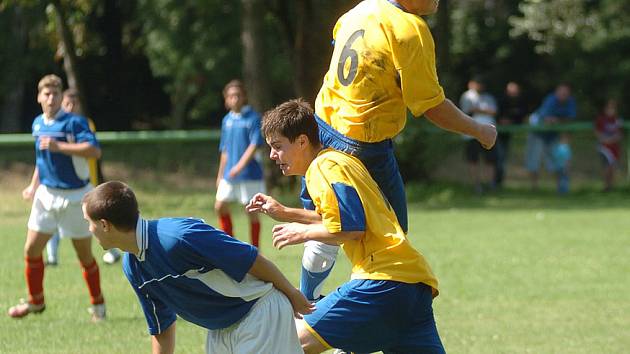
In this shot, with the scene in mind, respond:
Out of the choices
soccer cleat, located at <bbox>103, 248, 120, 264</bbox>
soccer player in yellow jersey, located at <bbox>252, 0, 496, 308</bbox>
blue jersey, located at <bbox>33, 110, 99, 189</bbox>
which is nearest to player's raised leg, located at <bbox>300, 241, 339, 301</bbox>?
soccer player in yellow jersey, located at <bbox>252, 0, 496, 308</bbox>

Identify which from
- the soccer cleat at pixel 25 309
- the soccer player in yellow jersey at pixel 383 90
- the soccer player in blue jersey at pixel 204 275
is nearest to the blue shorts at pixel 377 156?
the soccer player in yellow jersey at pixel 383 90

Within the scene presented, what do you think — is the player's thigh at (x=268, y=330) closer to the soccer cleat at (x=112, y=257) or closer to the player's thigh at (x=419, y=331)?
the player's thigh at (x=419, y=331)

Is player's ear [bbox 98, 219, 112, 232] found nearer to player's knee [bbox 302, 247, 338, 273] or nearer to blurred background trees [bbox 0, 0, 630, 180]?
player's knee [bbox 302, 247, 338, 273]

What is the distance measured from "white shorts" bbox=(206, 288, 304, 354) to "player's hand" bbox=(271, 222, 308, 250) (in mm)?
269

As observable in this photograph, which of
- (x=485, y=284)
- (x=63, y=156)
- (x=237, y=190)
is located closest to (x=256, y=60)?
(x=237, y=190)

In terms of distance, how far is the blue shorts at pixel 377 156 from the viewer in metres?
5.91

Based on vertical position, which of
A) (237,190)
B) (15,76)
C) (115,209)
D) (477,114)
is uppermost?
(115,209)

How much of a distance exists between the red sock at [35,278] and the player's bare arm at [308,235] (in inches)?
177

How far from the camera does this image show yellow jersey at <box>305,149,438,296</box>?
16.4 ft

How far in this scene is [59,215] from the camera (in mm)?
9367

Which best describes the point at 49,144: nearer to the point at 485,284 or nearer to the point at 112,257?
the point at 112,257

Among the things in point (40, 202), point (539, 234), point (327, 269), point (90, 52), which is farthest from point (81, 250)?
point (90, 52)

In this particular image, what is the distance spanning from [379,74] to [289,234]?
119 centimetres

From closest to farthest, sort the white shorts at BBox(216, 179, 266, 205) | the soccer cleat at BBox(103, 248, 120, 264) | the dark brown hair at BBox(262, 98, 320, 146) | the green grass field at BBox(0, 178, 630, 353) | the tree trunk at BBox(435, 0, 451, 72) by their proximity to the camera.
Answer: the dark brown hair at BBox(262, 98, 320, 146)
the green grass field at BBox(0, 178, 630, 353)
the soccer cleat at BBox(103, 248, 120, 264)
the white shorts at BBox(216, 179, 266, 205)
the tree trunk at BBox(435, 0, 451, 72)
